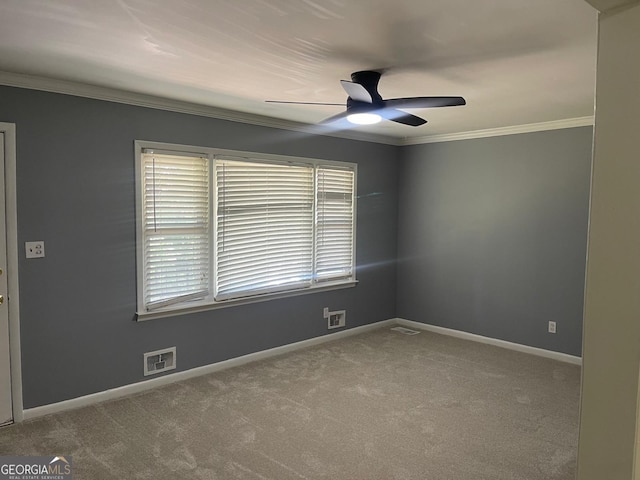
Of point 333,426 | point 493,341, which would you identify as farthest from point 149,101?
point 493,341

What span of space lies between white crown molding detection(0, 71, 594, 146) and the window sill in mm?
1682

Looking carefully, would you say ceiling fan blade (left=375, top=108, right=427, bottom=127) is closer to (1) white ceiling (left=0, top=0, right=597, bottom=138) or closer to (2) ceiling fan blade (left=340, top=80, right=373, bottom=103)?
(2) ceiling fan blade (left=340, top=80, right=373, bottom=103)

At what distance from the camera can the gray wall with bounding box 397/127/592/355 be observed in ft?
15.3

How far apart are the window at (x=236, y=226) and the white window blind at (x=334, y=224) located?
0.01 m

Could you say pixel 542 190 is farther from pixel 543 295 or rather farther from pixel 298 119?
pixel 298 119

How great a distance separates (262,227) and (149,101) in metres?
1.55

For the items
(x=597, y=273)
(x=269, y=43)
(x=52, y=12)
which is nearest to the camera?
(x=597, y=273)

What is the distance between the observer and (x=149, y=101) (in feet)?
12.3

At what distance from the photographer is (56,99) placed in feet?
10.9

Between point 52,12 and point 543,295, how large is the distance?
4.78 m

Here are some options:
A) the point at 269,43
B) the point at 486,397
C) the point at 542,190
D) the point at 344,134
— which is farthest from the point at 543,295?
Answer: the point at 269,43

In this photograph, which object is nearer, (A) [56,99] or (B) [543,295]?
(A) [56,99]

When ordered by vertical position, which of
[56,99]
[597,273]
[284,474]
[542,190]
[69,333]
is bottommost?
[284,474]

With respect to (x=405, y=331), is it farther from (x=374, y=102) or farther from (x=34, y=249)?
(x=34, y=249)
